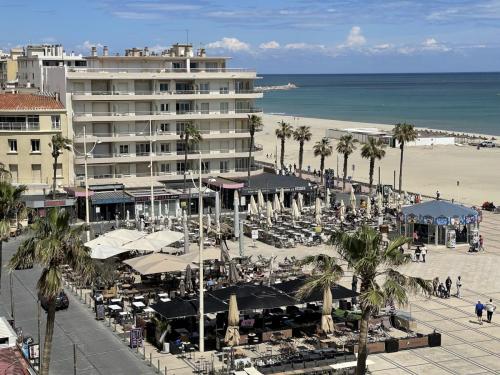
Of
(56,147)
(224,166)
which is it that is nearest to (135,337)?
(56,147)

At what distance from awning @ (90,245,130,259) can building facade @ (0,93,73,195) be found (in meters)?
22.1

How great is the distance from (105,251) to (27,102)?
85.9 ft

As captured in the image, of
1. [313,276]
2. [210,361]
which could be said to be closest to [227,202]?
[210,361]

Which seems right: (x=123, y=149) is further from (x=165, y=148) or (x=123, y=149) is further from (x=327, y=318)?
(x=327, y=318)

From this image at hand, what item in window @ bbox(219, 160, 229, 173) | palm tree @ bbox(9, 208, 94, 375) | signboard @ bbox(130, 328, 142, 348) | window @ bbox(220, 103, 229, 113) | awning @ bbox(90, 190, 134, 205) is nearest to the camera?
palm tree @ bbox(9, 208, 94, 375)

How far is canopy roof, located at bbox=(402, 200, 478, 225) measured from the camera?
50.6 meters

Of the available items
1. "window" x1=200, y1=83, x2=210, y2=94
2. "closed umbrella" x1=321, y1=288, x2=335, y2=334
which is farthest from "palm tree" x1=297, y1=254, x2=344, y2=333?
"window" x1=200, y1=83, x2=210, y2=94

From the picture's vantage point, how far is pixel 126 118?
6412cm

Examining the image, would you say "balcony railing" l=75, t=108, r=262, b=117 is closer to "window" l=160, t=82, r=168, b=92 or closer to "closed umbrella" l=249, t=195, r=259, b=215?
"window" l=160, t=82, r=168, b=92

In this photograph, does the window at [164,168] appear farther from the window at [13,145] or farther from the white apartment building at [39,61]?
the white apartment building at [39,61]

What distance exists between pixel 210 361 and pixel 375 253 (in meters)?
9.46

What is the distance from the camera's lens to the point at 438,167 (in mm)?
92750

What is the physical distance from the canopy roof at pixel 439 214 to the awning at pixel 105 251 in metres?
20.4

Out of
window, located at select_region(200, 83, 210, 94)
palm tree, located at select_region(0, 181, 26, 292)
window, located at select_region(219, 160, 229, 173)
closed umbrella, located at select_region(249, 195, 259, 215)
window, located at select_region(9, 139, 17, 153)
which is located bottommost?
closed umbrella, located at select_region(249, 195, 259, 215)
